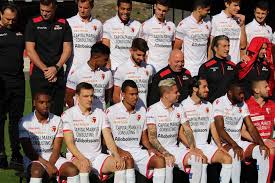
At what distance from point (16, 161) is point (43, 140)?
142 centimetres

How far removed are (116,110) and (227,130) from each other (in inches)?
70.0

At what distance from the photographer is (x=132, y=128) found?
949 centimetres

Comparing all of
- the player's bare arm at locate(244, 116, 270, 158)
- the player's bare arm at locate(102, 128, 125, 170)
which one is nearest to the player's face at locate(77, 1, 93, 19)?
the player's bare arm at locate(102, 128, 125, 170)

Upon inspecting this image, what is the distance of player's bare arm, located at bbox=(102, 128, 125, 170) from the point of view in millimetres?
8758

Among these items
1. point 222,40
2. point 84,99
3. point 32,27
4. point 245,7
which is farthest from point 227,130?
point 245,7

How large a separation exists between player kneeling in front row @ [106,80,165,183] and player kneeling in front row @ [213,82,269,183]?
3.81 feet

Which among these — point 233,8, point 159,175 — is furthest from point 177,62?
point 159,175

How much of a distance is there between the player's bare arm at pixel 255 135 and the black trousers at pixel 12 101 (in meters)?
3.46

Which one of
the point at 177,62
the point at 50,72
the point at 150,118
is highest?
the point at 177,62

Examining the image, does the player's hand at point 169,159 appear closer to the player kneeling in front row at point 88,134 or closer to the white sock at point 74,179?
the player kneeling in front row at point 88,134

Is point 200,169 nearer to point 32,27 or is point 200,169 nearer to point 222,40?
point 222,40

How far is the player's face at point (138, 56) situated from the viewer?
9961 millimetres

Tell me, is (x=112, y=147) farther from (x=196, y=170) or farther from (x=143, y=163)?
(x=196, y=170)

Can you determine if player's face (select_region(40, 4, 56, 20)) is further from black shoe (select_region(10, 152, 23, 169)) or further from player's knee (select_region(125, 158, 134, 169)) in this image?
player's knee (select_region(125, 158, 134, 169))
